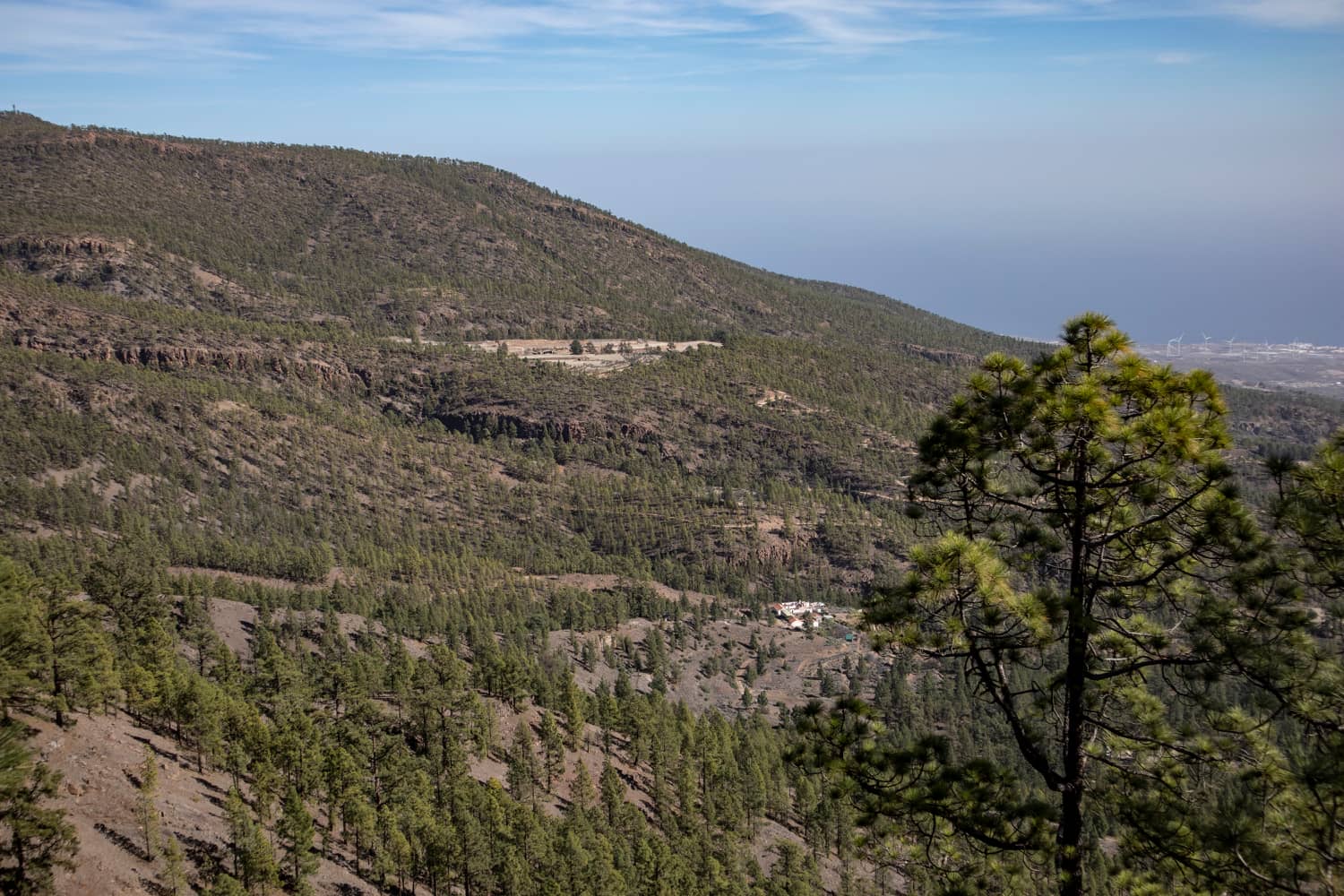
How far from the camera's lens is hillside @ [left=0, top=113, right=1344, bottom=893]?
38.2m

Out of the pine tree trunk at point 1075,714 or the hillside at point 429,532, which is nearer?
the pine tree trunk at point 1075,714

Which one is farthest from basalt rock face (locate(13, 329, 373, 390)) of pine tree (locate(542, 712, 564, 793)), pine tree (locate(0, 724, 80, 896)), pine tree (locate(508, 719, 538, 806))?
pine tree (locate(0, 724, 80, 896))

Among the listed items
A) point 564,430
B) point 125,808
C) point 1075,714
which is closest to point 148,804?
point 125,808

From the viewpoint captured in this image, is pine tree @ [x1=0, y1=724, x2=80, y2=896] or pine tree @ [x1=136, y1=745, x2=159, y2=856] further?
pine tree @ [x1=136, y1=745, x2=159, y2=856]

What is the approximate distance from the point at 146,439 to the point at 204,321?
3711cm

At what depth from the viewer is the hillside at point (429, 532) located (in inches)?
1505

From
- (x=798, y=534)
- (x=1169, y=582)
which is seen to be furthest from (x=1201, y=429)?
(x=798, y=534)

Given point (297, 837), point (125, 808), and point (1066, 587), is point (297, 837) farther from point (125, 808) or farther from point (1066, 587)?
point (1066, 587)

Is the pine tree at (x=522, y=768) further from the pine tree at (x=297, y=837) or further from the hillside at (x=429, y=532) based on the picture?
the pine tree at (x=297, y=837)

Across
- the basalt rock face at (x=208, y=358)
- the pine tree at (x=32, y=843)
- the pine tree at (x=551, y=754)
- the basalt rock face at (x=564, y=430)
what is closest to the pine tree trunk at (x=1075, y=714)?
the pine tree at (x=32, y=843)

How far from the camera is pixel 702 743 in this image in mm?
55812

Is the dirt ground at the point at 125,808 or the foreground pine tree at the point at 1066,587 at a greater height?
the foreground pine tree at the point at 1066,587

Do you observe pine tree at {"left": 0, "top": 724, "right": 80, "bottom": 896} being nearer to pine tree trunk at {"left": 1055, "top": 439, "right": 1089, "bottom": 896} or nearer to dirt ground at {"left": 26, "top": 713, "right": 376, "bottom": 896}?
dirt ground at {"left": 26, "top": 713, "right": 376, "bottom": 896}

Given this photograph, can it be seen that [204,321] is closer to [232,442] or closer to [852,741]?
[232,442]
